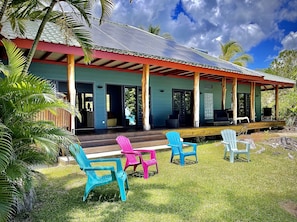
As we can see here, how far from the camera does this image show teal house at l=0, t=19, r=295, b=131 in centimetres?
756

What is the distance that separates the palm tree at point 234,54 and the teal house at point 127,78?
11.2 meters

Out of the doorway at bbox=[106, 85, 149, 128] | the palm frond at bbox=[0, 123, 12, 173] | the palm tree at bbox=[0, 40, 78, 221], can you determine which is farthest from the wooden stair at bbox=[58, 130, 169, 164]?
the palm frond at bbox=[0, 123, 12, 173]

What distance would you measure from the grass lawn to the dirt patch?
2 cm

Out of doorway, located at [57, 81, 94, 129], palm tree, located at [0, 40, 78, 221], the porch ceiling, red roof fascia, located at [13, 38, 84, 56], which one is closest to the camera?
palm tree, located at [0, 40, 78, 221]

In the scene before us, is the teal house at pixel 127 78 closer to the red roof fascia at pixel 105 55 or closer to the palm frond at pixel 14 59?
the red roof fascia at pixel 105 55

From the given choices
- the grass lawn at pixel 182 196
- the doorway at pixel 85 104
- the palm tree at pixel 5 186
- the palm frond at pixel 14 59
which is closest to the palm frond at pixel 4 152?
the palm tree at pixel 5 186

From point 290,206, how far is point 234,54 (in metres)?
25.5

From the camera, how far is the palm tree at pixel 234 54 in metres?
26.4

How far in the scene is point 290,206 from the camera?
151 inches

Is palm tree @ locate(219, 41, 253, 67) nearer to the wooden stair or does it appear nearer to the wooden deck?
the wooden deck

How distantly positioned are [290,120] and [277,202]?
652 inches

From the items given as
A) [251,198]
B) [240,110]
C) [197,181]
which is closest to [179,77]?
[240,110]

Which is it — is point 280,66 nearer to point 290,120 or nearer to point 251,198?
point 290,120

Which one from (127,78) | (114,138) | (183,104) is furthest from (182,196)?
(183,104)
